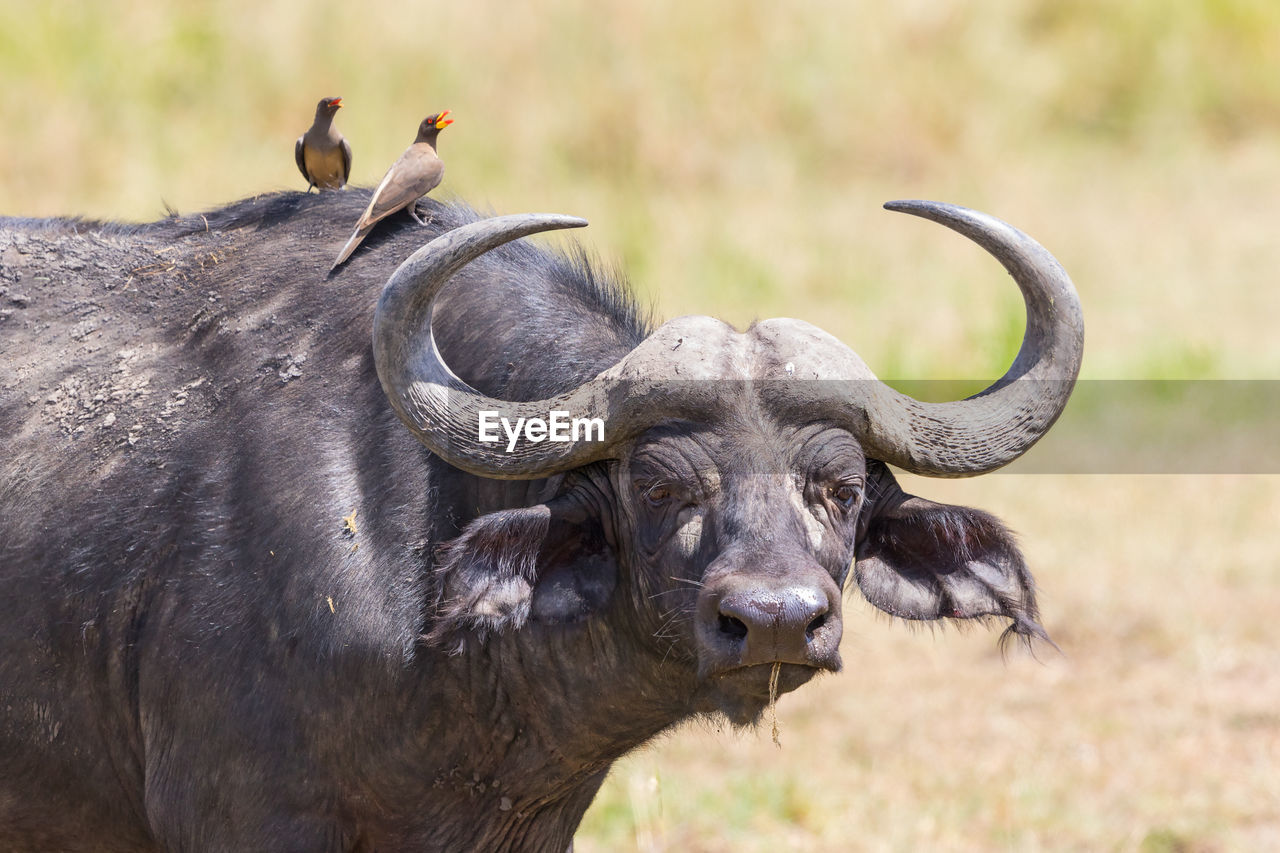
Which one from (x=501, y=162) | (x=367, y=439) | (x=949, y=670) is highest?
(x=367, y=439)

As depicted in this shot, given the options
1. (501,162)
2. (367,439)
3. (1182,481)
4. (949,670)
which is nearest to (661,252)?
(501,162)

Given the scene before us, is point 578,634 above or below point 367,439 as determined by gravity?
below

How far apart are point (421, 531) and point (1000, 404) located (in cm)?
149

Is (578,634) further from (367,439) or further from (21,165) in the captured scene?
(21,165)

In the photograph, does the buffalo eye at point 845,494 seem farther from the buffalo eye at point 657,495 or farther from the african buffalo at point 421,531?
the buffalo eye at point 657,495

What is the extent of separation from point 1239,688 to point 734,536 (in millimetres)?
4638

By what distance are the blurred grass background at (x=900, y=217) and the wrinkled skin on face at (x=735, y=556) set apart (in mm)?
2063

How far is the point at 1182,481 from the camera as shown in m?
10.0

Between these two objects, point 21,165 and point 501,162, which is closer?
point 21,165

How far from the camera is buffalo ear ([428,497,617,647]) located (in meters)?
3.81

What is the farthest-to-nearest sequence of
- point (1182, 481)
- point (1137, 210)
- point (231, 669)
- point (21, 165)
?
1. point (1137, 210)
2. point (21, 165)
3. point (1182, 481)
4. point (231, 669)

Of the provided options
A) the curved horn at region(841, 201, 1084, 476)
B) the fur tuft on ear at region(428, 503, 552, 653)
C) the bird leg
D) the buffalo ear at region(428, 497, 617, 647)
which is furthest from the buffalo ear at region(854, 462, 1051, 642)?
the bird leg

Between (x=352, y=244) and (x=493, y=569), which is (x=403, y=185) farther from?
(x=493, y=569)

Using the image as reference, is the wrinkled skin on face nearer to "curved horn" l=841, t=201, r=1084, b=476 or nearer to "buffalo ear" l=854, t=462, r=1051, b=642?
"buffalo ear" l=854, t=462, r=1051, b=642
